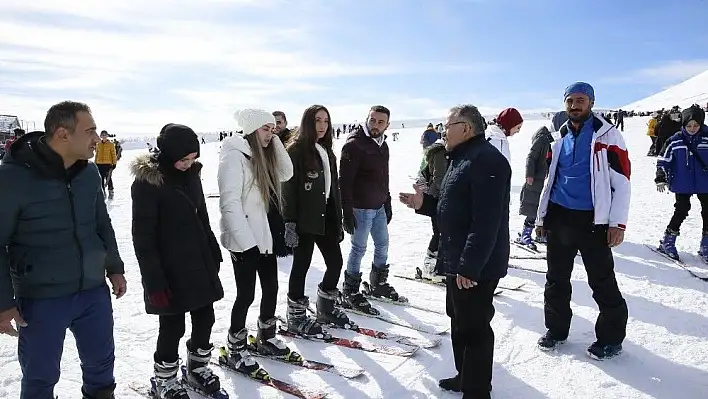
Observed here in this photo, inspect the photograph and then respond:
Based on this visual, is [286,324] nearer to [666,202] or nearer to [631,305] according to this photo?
[631,305]

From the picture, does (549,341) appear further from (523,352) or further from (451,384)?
(451,384)

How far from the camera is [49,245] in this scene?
8.55ft

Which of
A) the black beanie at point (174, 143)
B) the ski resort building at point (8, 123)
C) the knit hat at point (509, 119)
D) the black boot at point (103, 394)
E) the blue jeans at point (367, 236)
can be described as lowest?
the black boot at point (103, 394)

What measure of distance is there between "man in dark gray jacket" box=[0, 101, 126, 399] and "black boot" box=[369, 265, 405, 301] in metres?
3.21

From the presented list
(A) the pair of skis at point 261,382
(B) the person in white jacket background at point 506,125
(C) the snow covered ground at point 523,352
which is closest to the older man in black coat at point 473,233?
(C) the snow covered ground at point 523,352

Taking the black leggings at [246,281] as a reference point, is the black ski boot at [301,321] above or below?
below

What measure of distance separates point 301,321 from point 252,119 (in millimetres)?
1903

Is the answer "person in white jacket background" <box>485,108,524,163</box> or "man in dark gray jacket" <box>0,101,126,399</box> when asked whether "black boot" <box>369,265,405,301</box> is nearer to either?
"person in white jacket background" <box>485,108,524,163</box>

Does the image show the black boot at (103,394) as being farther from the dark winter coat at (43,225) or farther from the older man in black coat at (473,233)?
the older man in black coat at (473,233)

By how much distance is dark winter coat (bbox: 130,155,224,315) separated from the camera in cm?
303

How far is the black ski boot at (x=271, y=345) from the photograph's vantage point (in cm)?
400

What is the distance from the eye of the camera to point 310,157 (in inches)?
173

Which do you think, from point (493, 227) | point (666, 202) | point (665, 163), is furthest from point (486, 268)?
point (666, 202)

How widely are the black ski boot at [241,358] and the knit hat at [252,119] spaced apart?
1.54 metres
